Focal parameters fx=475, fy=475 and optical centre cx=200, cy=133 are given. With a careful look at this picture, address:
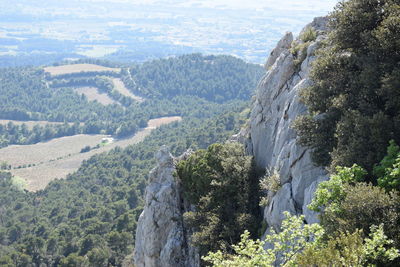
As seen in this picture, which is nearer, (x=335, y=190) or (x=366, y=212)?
(x=366, y=212)

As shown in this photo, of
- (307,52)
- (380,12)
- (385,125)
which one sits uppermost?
(380,12)

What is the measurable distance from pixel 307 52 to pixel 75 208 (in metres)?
89.1

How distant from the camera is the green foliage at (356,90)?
19.1 meters

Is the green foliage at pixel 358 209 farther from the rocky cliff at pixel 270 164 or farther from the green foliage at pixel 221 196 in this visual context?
the green foliage at pixel 221 196

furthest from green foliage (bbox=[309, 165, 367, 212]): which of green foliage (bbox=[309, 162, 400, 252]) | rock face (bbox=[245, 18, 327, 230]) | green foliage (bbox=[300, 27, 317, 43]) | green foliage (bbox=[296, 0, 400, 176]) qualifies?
green foliage (bbox=[300, 27, 317, 43])

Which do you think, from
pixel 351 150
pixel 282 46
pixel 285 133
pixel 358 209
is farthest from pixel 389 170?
pixel 282 46

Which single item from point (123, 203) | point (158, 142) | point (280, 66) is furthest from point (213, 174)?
point (158, 142)

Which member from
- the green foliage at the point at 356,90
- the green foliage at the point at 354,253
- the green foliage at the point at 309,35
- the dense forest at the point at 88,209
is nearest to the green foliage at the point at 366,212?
the green foliage at the point at 354,253

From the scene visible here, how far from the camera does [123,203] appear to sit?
96.4 metres

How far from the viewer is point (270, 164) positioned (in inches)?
1134

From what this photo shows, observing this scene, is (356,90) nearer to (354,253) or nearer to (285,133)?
(285,133)

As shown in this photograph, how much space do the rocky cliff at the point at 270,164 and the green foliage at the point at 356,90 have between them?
1.74 meters

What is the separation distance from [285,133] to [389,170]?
10935mm

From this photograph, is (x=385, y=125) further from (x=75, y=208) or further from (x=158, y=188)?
(x=75, y=208)
